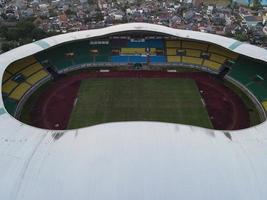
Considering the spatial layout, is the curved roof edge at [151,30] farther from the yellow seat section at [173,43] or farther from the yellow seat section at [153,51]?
the yellow seat section at [153,51]

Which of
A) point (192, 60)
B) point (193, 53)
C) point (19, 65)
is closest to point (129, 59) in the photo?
point (192, 60)

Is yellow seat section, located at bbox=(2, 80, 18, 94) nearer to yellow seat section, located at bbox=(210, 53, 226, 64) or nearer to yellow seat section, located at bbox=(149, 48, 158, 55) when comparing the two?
yellow seat section, located at bbox=(149, 48, 158, 55)

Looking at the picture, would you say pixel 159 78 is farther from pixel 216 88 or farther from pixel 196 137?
pixel 196 137

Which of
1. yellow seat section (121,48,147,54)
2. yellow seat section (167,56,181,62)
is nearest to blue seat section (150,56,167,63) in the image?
yellow seat section (167,56,181,62)

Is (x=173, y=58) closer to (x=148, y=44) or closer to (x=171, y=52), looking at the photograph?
(x=171, y=52)

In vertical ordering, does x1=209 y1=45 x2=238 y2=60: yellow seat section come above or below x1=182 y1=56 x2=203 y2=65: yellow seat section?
above

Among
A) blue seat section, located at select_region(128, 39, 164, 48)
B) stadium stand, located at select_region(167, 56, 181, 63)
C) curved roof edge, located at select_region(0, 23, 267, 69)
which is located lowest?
stadium stand, located at select_region(167, 56, 181, 63)

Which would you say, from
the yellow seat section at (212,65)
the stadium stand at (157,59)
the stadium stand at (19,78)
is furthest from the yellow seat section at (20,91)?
the yellow seat section at (212,65)
